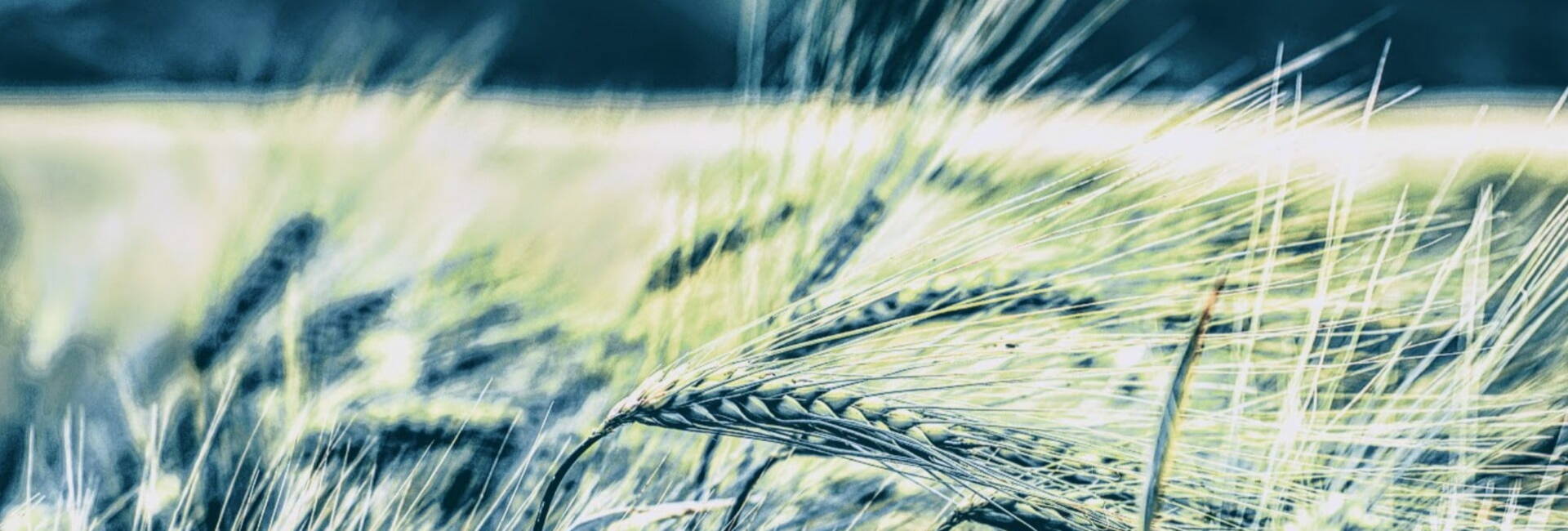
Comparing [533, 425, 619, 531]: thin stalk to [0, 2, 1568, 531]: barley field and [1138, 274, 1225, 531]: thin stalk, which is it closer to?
[0, 2, 1568, 531]: barley field

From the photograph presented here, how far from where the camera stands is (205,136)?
43 centimetres

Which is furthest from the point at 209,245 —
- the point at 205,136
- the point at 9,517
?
the point at 9,517

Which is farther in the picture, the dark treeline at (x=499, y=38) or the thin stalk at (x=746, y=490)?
the dark treeline at (x=499, y=38)

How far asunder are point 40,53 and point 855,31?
38cm

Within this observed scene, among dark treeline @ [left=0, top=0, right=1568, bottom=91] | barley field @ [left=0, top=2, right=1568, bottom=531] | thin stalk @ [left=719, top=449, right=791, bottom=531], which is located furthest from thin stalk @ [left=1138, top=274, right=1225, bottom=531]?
dark treeline @ [left=0, top=0, right=1568, bottom=91]

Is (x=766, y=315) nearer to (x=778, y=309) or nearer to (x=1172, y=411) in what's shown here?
(x=778, y=309)

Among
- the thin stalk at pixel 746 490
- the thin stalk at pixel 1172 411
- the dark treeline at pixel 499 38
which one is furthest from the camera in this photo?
the dark treeline at pixel 499 38

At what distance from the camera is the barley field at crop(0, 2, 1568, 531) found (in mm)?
310

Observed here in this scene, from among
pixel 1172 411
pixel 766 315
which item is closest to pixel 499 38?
pixel 766 315

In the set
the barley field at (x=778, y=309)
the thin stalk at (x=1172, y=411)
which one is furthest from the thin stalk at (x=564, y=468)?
the thin stalk at (x=1172, y=411)

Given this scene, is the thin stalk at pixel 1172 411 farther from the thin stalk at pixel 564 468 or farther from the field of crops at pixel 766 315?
the thin stalk at pixel 564 468

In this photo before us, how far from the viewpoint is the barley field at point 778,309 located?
12.2 inches

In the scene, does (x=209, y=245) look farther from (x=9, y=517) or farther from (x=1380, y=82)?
(x=1380, y=82)

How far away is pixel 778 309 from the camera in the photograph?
0.33 metres
